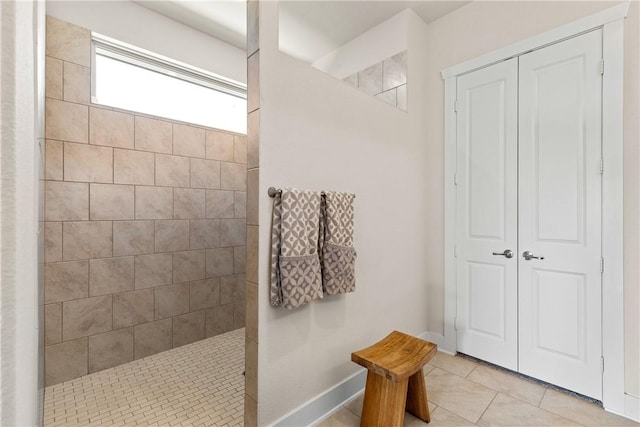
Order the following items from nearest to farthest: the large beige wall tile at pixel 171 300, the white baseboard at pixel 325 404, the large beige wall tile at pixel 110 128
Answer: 1. the white baseboard at pixel 325 404
2. the large beige wall tile at pixel 110 128
3. the large beige wall tile at pixel 171 300

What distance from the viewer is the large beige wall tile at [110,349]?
2.18 m

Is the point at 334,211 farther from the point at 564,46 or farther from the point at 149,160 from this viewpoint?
the point at 564,46

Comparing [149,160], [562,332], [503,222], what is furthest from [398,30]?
[562,332]

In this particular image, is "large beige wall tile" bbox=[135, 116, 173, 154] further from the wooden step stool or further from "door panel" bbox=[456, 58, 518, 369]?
"door panel" bbox=[456, 58, 518, 369]

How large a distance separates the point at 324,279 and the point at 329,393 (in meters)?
0.72

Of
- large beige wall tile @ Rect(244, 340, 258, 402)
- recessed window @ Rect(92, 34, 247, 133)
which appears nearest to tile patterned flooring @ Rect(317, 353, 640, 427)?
large beige wall tile @ Rect(244, 340, 258, 402)

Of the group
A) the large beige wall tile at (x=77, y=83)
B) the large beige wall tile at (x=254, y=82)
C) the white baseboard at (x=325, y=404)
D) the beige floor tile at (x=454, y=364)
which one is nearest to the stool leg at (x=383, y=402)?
the white baseboard at (x=325, y=404)

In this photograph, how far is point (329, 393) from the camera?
177 cm

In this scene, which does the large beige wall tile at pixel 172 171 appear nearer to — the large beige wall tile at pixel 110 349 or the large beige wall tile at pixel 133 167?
the large beige wall tile at pixel 133 167

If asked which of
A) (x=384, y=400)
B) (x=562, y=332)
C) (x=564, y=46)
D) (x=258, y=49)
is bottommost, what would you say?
(x=384, y=400)

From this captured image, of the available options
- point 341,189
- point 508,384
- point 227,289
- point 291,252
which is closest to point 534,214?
point 508,384

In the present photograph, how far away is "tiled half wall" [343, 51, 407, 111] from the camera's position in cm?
242

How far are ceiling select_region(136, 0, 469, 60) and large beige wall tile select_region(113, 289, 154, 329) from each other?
2.30m

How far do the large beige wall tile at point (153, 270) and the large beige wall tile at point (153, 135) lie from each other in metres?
0.90
